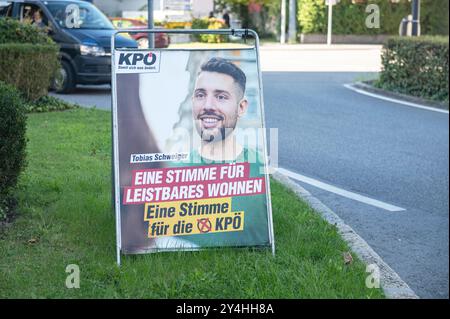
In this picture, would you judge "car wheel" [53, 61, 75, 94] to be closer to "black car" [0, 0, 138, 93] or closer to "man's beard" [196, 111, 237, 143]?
"black car" [0, 0, 138, 93]

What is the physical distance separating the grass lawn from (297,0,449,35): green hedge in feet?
81.5

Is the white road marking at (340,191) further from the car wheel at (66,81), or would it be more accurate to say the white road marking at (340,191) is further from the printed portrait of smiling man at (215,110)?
the car wheel at (66,81)

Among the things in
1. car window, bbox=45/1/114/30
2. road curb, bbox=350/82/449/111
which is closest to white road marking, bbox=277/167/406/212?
road curb, bbox=350/82/449/111

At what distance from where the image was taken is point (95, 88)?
1745 centimetres

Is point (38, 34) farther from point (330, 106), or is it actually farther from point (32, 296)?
point (32, 296)

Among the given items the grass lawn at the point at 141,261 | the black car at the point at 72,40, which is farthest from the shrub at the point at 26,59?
the grass lawn at the point at 141,261

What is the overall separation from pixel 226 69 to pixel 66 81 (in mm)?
11452

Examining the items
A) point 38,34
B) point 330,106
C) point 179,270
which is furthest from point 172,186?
point 330,106

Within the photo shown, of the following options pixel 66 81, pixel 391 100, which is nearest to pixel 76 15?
pixel 66 81

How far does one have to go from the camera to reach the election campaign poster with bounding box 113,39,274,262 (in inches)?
201

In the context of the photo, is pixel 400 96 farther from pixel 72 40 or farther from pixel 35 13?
pixel 35 13

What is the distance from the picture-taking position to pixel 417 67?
16.5 m

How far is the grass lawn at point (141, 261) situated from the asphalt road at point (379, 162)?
0.83 meters
